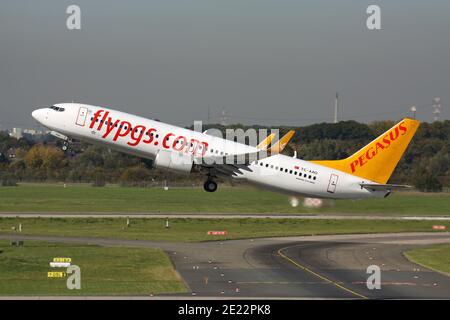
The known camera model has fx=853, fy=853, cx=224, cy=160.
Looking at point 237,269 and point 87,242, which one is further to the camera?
point 87,242

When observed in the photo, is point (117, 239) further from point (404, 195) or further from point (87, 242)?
point (404, 195)

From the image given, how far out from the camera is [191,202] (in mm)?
122625

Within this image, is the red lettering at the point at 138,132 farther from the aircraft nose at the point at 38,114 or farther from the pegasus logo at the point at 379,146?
the pegasus logo at the point at 379,146

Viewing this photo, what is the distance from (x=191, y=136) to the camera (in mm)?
74062

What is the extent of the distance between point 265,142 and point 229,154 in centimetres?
395

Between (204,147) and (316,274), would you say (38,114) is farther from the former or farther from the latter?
(316,274)

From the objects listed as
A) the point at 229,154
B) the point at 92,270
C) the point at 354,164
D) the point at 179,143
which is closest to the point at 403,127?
the point at 354,164

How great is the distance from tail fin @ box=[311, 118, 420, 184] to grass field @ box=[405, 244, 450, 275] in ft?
28.2

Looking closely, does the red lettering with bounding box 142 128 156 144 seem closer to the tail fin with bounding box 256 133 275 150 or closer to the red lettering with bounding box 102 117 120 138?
the red lettering with bounding box 102 117 120 138

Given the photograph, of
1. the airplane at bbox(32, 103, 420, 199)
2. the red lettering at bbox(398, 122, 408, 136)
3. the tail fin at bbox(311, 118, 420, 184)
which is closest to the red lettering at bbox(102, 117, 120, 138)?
the airplane at bbox(32, 103, 420, 199)

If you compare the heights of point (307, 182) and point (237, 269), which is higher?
point (307, 182)
